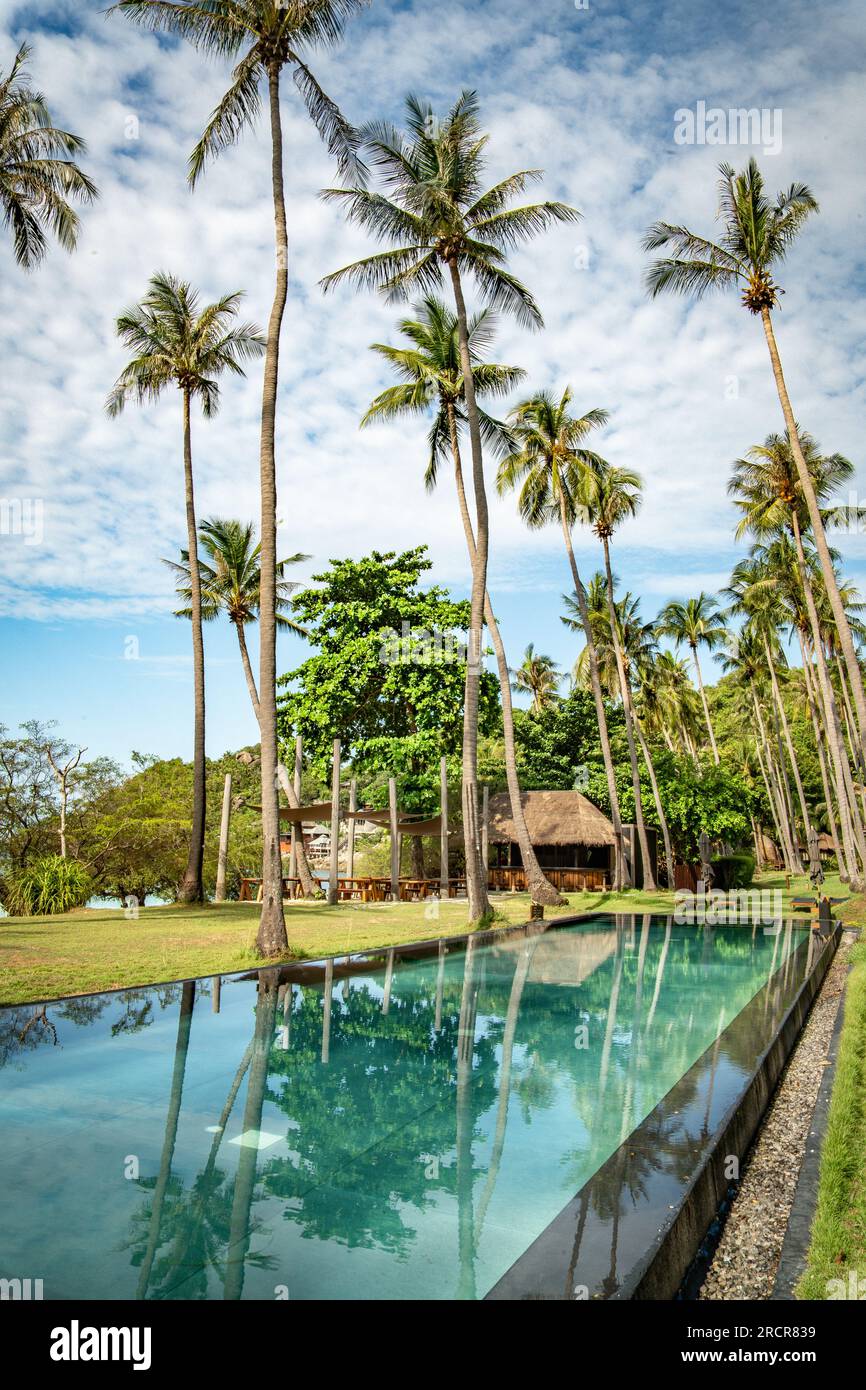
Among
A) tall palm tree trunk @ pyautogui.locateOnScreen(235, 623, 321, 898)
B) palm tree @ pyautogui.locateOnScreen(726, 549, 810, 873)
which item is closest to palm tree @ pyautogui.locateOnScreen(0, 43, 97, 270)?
tall palm tree trunk @ pyautogui.locateOnScreen(235, 623, 321, 898)

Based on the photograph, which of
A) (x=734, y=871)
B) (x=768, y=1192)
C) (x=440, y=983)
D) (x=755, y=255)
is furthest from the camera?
(x=734, y=871)

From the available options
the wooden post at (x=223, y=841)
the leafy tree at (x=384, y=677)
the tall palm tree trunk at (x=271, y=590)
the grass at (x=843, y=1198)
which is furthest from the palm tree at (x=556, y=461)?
the grass at (x=843, y=1198)

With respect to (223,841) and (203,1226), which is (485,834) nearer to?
(223,841)

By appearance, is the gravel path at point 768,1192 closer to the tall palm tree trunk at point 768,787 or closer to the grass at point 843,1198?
the grass at point 843,1198

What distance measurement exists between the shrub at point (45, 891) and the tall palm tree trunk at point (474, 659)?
29.2 ft

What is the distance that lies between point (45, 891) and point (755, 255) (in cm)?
2172

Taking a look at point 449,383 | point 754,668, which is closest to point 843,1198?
point 449,383

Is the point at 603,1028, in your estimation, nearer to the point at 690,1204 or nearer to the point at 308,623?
the point at 690,1204

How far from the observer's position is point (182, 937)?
1335 centimetres

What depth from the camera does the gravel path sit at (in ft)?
11.3

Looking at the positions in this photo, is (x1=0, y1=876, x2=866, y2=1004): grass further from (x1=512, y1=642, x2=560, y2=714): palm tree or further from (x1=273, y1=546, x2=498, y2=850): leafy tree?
(x1=512, y1=642, x2=560, y2=714): palm tree

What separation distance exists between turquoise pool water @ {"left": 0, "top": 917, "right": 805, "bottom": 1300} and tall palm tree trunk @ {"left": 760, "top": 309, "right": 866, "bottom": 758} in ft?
33.6
